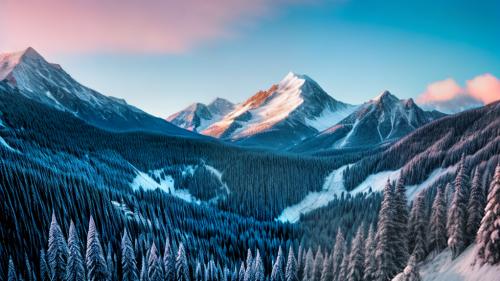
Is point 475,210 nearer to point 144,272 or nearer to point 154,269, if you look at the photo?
point 154,269

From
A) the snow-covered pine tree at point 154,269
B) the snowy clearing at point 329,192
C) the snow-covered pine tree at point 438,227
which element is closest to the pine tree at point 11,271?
the snow-covered pine tree at point 154,269

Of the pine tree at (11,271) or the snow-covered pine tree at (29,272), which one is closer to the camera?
the pine tree at (11,271)

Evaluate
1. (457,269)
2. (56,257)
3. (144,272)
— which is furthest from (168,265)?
(457,269)

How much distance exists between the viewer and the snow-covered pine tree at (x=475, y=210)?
130ft

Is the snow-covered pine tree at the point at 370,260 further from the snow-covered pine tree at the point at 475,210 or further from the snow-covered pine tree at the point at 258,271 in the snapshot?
the snow-covered pine tree at the point at 258,271

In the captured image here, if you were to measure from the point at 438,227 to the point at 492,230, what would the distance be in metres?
15.0

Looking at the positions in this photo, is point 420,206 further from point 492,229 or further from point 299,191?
point 299,191

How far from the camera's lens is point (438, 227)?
4494 cm

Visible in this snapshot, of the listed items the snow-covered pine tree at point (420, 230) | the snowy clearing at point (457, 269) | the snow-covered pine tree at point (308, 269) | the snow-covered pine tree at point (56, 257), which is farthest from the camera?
Result: the snow-covered pine tree at point (308, 269)

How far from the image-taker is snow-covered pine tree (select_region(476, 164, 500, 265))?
30.6 metres

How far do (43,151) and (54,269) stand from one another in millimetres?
88607

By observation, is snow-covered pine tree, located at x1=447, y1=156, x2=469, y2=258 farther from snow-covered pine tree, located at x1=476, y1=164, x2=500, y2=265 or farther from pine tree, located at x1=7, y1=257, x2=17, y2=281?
pine tree, located at x1=7, y1=257, x2=17, y2=281

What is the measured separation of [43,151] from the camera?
119062mm

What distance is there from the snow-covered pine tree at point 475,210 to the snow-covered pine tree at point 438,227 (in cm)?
474
